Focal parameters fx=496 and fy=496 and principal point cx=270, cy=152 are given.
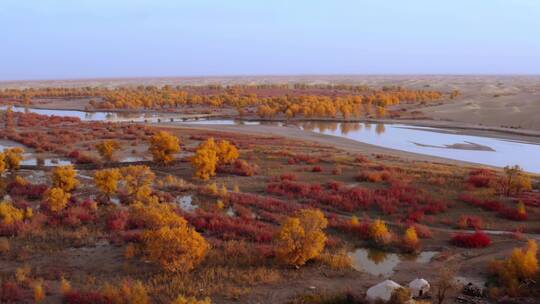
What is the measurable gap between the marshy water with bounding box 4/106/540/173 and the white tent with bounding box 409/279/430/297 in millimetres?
22508

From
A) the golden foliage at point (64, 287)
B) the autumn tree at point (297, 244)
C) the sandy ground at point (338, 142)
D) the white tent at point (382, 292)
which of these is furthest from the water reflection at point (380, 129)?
the golden foliage at point (64, 287)

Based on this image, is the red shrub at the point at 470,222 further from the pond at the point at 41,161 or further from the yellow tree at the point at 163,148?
the pond at the point at 41,161

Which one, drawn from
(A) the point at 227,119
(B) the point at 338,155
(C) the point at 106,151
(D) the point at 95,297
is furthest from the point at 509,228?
(A) the point at 227,119

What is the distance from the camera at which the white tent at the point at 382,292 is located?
410 inches

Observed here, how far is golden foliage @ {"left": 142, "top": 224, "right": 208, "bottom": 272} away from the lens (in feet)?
40.3

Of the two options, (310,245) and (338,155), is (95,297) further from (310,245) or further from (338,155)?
(338,155)

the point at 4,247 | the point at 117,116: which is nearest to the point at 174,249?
the point at 4,247

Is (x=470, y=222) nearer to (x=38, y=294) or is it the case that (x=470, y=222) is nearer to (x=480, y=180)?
(x=480, y=180)

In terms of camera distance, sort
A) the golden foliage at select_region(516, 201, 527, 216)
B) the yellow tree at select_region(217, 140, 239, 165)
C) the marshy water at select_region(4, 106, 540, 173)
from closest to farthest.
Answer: the golden foliage at select_region(516, 201, 527, 216) → the yellow tree at select_region(217, 140, 239, 165) → the marshy water at select_region(4, 106, 540, 173)

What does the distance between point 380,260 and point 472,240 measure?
2.94m

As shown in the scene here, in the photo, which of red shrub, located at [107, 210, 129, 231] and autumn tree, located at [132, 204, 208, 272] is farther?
red shrub, located at [107, 210, 129, 231]

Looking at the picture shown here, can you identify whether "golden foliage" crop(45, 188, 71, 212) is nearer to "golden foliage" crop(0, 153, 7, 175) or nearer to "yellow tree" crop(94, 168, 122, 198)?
"yellow tree" crop(94, 168, 122, 198)

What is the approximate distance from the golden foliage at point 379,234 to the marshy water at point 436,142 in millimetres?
19132

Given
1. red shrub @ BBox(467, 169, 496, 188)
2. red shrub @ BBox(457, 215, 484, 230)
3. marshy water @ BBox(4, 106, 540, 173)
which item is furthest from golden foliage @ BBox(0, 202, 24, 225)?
marshy water @ BBox(4, 106, 540, 173)
